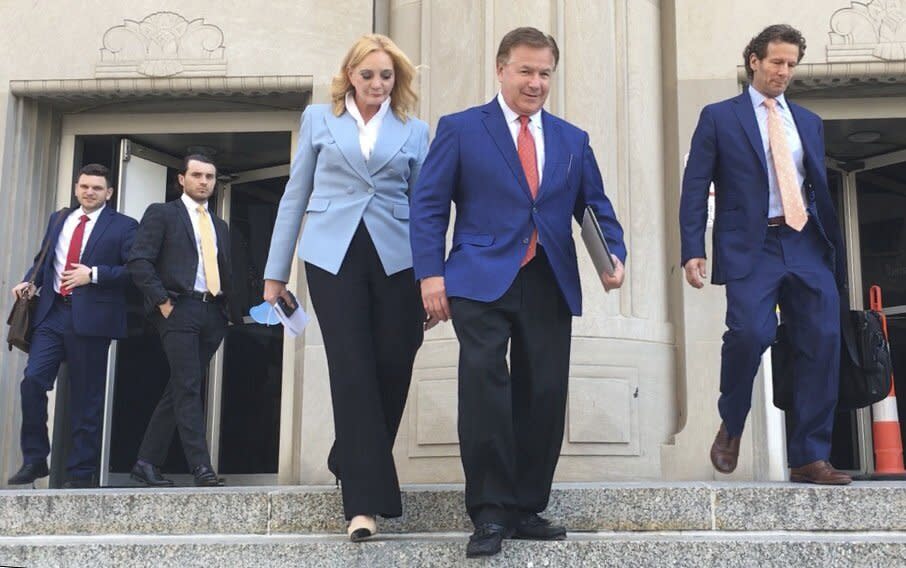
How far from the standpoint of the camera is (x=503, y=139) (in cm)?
466

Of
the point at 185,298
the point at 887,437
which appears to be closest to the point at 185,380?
the point at 185,298

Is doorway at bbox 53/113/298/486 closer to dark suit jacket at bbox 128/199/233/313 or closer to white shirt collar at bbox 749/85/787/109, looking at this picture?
dark suit jacket at bbox 128/199/233/313

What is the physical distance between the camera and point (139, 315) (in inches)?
415

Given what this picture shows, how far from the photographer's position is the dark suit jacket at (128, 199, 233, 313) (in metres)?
7.27

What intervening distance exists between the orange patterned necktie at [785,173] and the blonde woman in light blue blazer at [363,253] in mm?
1520

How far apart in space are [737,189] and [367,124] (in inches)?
63.7

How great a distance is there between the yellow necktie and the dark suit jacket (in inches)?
1.8

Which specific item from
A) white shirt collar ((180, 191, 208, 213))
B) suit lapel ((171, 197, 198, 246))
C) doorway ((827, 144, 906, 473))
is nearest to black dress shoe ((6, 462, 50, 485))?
suit lapel ((171, 197, 198, 246))

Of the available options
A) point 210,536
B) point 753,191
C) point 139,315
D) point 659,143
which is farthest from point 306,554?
point 139,315

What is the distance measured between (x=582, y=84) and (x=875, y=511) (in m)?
3.82

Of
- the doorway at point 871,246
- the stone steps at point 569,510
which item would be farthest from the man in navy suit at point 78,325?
the doorway at point 871,246

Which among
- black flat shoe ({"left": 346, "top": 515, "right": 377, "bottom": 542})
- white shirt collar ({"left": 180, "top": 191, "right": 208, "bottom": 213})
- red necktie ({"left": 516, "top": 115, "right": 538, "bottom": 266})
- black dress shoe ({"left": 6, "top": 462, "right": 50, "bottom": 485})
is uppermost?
Result: white shirt collar ({"left": 180, "top": 191, "right": 208, "bottom": 213})

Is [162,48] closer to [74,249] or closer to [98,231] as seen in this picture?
[98,231]

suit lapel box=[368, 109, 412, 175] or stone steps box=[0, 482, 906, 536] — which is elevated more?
suit lapel box=[368, 109, 412, 175]
